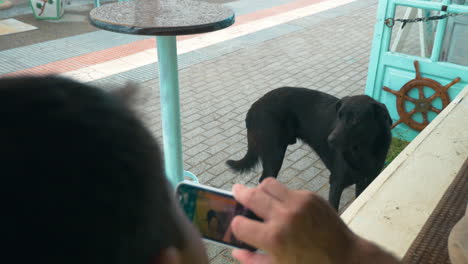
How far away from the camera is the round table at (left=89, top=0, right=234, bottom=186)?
2.46 metres

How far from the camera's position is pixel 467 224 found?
5.41 feet

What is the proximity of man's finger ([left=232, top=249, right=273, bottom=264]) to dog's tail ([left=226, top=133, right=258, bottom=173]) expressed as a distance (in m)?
2.45

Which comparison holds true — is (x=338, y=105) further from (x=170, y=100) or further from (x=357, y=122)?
(x=170, y=100)

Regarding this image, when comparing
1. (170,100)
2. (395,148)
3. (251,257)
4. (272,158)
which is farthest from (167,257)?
(395,148)

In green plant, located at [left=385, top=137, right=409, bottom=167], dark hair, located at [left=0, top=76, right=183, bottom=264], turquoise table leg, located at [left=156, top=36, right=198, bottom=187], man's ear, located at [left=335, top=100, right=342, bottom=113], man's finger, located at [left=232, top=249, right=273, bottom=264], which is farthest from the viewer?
green plant, located at [left=385, top=137, right=409, bottom=167]

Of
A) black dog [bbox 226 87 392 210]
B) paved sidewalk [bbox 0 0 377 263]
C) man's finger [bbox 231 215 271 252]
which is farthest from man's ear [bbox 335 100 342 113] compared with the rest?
man's finger [bbox 231 215 271 252]

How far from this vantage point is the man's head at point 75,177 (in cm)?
52

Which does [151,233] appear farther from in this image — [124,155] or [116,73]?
[116,73]

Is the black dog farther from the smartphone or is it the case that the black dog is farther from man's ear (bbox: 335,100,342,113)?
the smartphone

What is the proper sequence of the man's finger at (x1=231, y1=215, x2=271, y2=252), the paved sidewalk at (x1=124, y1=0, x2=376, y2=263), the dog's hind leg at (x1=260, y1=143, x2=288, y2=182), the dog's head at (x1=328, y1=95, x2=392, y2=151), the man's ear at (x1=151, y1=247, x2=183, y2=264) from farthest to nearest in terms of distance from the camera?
the paved sidewalk at (x1=124, y1=0, x2=376, y2=263), the dog's hind leg at (x1=260, y1=143, x2=288, y2=182), the dog's head at (x1=328, y1=95, x2=392, y2=151), the man's finger at (x1=231, y1=215, x2=271, y2=252), the man's ear at (x1=151, y1=247, x2=183, y2=264)

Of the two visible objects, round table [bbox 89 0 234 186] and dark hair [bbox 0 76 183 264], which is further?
round table [bbox 89 0 234 186]

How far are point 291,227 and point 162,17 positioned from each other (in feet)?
6.69

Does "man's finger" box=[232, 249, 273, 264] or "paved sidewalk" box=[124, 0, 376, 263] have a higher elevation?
"man's finger" box=[232, 249, 273, 264]

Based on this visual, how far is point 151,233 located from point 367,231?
1.54m
